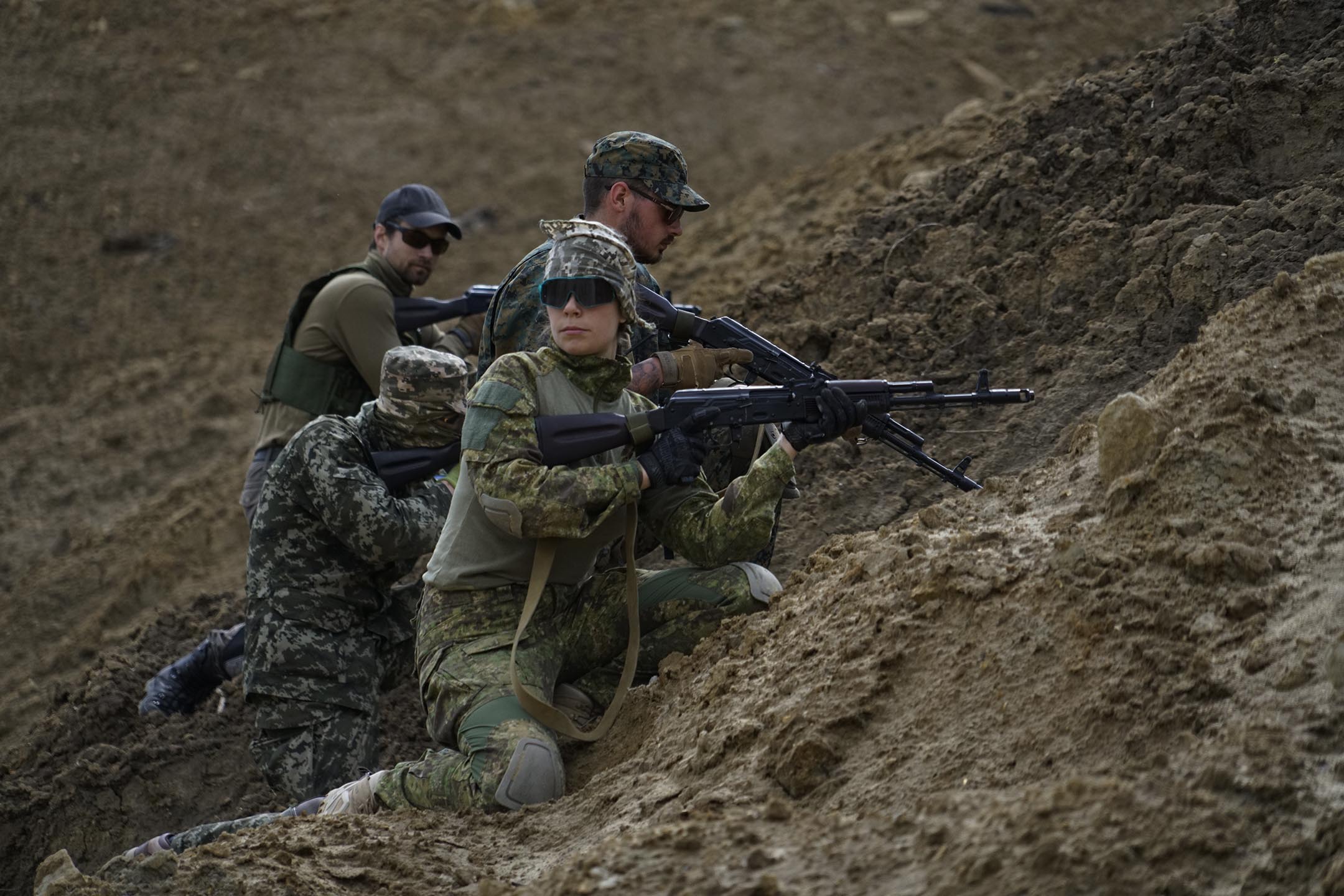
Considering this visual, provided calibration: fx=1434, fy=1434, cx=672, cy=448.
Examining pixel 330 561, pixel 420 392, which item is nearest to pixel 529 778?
pixel 330 561

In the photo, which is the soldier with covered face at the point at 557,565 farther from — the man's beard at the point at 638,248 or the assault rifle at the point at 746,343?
the man's beard at the point at 638,248

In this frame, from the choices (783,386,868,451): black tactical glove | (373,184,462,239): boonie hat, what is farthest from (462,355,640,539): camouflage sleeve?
(373,184,462,239): boonie hat

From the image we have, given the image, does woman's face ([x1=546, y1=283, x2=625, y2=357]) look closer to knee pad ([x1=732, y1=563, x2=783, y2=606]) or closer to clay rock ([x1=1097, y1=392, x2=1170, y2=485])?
knee pad ([x1=732, y1=563, x2=783, y2=606])

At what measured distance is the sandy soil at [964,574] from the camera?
2848 millimetres

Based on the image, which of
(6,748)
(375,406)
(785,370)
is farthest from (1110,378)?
(6,748)

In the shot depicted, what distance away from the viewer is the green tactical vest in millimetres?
6434

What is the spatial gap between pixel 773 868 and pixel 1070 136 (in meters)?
4.68

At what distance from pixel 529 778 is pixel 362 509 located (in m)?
1.38

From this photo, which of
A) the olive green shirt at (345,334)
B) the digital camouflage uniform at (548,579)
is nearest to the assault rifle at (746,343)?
the digital camouflage uniform at (548,579)

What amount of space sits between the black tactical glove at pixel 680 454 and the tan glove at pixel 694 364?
27.3 inches

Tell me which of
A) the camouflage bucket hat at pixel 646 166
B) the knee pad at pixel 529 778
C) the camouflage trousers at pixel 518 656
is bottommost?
the knee pad at pixel 529 778

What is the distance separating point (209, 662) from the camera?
6.37 meters

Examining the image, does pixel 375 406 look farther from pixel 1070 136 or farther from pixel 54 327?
pixel 54 327

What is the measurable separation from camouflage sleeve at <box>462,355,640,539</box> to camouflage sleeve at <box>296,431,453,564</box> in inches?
36.7
